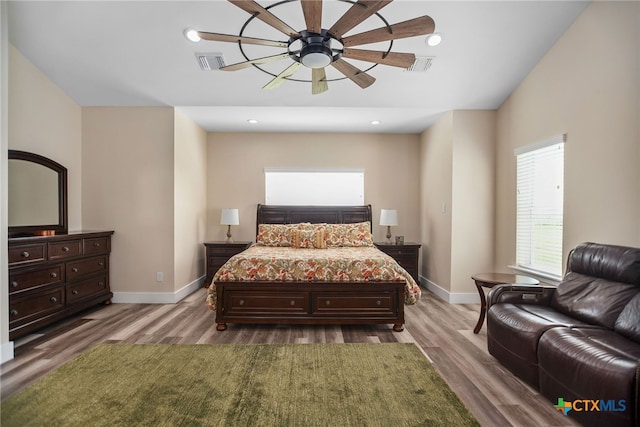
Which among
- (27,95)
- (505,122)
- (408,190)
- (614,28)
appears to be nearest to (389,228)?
(408,190)

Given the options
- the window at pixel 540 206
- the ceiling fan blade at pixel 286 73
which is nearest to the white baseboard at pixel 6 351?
the ceiling fan blade at pixel 286 73

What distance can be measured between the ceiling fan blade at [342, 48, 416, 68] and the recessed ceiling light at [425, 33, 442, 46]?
1.06 m

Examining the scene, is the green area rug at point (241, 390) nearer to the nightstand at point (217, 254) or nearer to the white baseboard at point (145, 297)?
the white baseboard at point (145, 297)

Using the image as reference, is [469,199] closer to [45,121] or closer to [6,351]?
[6,351]

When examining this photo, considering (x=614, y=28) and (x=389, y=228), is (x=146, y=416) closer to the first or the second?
(x=389, y=228)

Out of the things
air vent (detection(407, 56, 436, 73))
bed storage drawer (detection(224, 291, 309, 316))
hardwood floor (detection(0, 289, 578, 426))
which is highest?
air vent (detection(407, 56, 436, 73))

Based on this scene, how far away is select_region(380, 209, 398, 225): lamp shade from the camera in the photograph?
4.98 m

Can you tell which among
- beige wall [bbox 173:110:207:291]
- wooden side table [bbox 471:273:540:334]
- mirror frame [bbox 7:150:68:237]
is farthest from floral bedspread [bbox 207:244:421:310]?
mirror frame [bbox 7:150:68:237]

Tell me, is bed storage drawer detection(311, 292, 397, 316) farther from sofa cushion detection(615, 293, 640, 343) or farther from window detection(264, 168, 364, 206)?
window detection(264, 168, 364, 206)

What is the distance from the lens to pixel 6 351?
261cm

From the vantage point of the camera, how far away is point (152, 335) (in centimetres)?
311

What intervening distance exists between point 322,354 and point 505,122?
12.2 feet

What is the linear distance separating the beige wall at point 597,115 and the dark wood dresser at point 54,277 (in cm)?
527

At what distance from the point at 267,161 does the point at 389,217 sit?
230 cm
